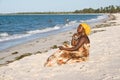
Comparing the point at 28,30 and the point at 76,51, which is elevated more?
the point at 76,51

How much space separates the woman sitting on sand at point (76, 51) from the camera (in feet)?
38.4

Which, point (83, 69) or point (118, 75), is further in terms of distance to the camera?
point (83, 69)

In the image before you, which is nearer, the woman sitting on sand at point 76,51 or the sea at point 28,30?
the woman sitting on sand at point 76,51

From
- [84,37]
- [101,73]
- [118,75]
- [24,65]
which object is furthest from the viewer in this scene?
[24,65]

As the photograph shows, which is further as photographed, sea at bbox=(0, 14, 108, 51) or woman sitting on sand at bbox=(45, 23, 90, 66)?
sea at bbox=(0, 14, 108, 51)

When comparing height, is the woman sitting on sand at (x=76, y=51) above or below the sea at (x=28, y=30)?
above

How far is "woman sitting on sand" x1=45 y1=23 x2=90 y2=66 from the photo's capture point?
1171 centimetres

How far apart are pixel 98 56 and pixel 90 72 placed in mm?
3085

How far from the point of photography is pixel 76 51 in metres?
11.9

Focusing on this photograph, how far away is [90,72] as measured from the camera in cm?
997

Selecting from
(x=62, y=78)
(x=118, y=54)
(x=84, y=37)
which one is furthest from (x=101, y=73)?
(x=118, y=54)

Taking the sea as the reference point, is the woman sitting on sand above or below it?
above

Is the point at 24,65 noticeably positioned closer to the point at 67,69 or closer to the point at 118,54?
the point at 67,69

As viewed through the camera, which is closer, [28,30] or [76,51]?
[76,51]
